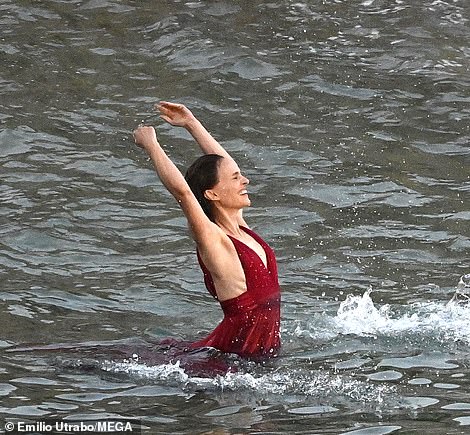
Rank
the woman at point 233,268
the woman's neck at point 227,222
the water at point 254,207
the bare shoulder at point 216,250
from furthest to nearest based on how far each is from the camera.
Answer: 1. the woman's neck at point 227,222
2. the woman at point 233,268
3. the bare shoulder at point 216,250
4. the water at point 254,207

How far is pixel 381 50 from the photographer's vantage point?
48.3 ft

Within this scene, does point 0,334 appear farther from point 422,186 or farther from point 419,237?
point 422,186

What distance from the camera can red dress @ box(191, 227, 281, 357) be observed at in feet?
25.4

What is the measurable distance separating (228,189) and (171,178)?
0.59 metres

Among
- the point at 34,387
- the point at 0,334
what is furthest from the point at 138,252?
the point at 34,387

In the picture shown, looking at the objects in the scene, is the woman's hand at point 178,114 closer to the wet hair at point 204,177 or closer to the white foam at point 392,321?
the wet hair at point 204,177

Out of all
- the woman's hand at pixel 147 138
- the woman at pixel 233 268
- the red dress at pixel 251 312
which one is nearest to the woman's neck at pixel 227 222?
the woman at pixel 233 268

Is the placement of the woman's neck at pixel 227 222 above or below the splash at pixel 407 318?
above

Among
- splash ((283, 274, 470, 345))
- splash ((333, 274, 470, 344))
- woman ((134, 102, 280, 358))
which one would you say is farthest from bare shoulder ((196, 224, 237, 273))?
splash ((333, 274, 470, 344))

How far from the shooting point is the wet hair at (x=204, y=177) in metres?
7.71

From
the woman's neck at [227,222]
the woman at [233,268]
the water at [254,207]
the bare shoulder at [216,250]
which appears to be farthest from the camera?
the woman's neck at [227,222]

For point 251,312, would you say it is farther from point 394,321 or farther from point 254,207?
point 254,207

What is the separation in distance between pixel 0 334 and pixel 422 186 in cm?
458

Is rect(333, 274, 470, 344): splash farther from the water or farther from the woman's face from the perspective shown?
the woman's face
